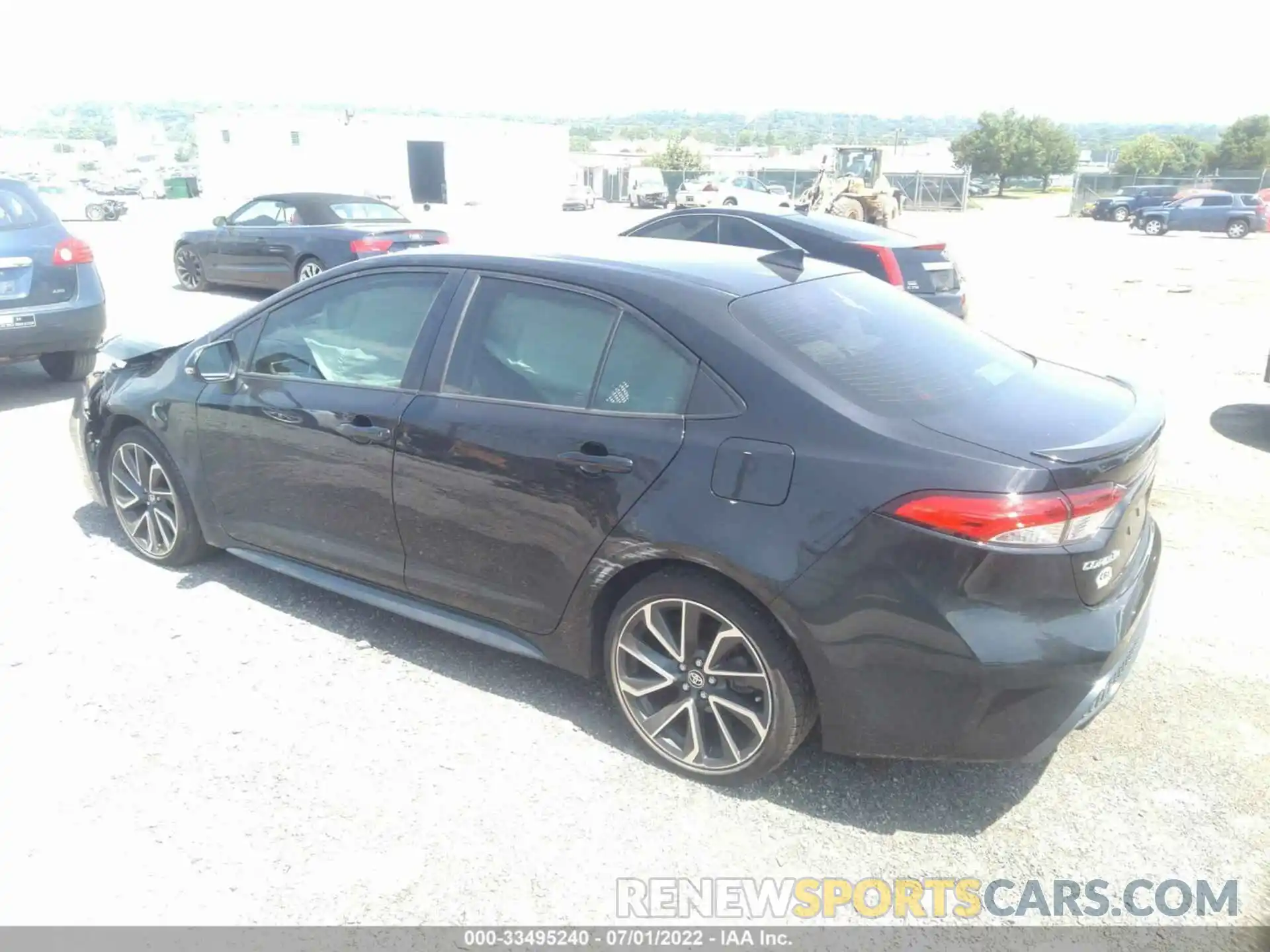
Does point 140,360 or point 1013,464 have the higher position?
point 1013,464

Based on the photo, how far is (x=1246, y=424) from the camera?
756 cm

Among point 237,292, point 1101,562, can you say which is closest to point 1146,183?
point 237,292

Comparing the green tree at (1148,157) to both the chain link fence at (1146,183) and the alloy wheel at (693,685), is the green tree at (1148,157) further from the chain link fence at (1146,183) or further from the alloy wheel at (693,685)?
the alloy wheel at (693,685)

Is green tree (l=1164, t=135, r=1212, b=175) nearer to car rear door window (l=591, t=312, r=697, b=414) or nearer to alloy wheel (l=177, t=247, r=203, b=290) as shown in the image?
alloy wheel (l=177, t=247, r=203, b=290)

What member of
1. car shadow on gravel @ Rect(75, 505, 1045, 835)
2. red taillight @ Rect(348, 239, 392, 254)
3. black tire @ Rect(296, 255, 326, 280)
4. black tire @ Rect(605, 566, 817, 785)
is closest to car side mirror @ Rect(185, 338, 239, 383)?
car shadow on gravel @ Rect(75, 505, 1045, 835)

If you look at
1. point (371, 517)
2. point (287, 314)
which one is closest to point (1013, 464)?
point (371, 517)

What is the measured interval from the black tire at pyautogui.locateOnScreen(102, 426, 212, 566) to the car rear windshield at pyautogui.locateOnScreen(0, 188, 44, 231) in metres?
3.99

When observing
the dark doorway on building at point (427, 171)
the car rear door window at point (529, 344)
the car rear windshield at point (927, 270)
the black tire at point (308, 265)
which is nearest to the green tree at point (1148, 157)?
the dark doorway on building at point (427, 171)

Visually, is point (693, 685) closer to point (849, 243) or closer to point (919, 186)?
point (849, 243)

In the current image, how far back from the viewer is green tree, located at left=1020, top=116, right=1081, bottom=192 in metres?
86.0

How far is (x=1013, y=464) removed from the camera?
272 centimetres

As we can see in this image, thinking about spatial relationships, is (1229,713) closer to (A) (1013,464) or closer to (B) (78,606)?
(A) (1013,464)

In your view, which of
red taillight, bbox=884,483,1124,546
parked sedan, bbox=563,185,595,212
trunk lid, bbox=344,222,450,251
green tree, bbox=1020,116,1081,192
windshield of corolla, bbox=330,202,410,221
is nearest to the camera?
red taillight, bbox=884,483,1124,546

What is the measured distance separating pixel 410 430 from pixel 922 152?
11314 cm
